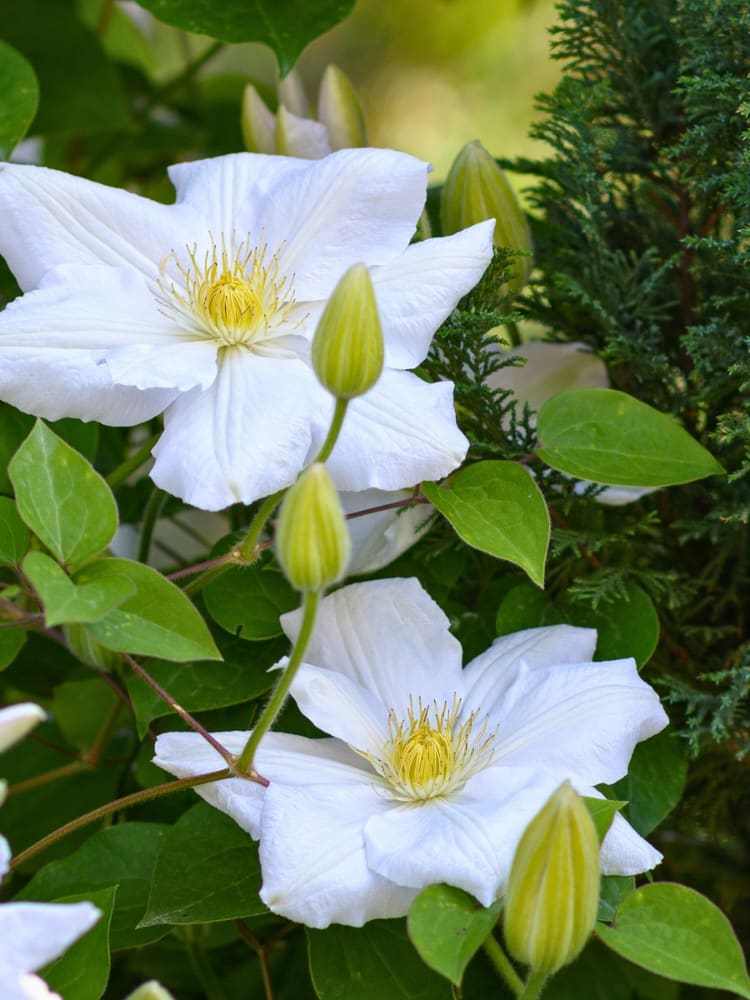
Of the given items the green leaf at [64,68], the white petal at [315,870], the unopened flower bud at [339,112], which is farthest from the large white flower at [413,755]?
the green leaf at [64,68]

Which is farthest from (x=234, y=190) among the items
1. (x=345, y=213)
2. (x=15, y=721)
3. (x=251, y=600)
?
(x=15, y=721)

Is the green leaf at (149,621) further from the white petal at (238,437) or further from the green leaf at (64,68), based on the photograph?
the green leaf at (64,68)

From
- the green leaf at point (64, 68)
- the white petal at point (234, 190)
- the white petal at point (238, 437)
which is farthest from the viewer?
the green leaf at point (64, 68)

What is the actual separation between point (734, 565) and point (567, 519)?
0.31ft

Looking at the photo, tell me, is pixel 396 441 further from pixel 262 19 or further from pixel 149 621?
pixel 262 19

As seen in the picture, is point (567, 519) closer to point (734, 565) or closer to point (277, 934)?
point (734, 565)

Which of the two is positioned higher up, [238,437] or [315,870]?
[238,437]

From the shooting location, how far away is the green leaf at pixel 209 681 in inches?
18.8

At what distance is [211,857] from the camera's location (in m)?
0.46

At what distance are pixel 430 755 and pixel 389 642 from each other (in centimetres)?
5

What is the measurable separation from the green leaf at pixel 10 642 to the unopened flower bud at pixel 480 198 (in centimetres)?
26

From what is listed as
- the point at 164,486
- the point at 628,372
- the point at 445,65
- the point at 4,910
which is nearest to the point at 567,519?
the point at 628,372

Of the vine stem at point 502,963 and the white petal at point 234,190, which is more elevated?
the white petal at point 234,190

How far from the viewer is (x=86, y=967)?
0.41 m
